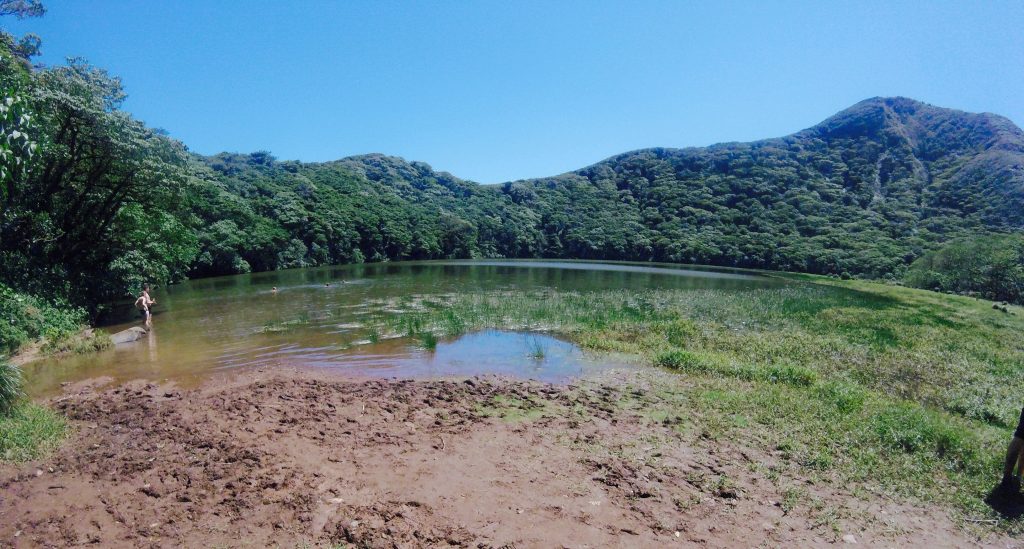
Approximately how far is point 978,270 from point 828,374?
57.4 m

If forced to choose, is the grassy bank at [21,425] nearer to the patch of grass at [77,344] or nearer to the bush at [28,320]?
the bush at [28,320]

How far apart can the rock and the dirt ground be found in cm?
882

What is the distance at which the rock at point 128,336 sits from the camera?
55.4 feet

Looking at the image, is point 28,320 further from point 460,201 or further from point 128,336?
point 460,201

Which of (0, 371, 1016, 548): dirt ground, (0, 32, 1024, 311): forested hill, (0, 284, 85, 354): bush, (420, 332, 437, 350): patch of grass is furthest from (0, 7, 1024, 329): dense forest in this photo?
(420, 332, 437, 350): patch of grass

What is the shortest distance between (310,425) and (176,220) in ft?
81.1

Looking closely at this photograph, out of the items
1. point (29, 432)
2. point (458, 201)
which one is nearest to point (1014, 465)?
point (29, 432)

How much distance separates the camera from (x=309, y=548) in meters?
5.06

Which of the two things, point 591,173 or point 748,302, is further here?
point 591,173

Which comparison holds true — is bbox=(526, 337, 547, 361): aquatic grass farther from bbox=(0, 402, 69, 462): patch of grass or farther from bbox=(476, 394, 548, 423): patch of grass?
bbox=(0, 402, 69, 462): patch of grass

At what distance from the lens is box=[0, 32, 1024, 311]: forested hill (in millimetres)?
19531

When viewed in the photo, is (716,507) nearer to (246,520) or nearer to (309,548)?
(309,548)

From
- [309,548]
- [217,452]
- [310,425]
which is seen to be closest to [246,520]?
[309,548]

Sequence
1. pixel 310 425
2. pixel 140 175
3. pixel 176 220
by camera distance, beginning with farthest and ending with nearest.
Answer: pixel 176 220, pixel 140 175, pixel 310 425
